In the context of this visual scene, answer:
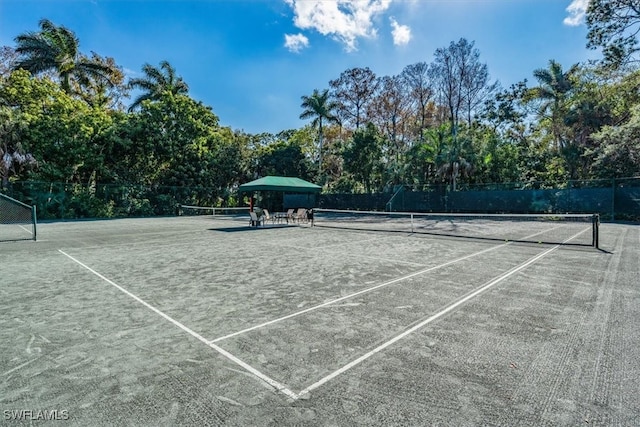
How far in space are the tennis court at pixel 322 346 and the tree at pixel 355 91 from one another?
37.5 m

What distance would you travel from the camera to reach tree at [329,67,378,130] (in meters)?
40.6

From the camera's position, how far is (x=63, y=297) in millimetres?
5113

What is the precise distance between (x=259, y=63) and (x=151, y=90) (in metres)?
17.2

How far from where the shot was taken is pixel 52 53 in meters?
27.6

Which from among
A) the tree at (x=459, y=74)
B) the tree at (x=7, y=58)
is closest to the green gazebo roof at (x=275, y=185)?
the tree at (x=459, y=74)

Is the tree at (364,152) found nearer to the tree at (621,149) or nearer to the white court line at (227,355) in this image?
the tree at (621,149)

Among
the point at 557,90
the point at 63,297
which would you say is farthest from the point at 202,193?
the point at 557,90

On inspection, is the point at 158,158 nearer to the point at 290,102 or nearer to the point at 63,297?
the point at 290,102

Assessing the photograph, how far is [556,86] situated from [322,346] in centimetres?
3882

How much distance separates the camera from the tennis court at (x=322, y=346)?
235cm

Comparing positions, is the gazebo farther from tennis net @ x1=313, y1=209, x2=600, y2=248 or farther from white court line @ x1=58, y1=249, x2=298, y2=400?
white court line @ x1=58, y1=249, x2=298, y2=400

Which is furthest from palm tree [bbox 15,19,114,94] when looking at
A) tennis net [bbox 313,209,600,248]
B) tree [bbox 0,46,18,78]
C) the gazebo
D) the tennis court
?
the tennis court

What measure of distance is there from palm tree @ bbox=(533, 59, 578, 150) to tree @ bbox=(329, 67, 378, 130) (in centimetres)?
1746

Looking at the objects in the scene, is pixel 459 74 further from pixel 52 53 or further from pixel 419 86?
pixel 52 53
